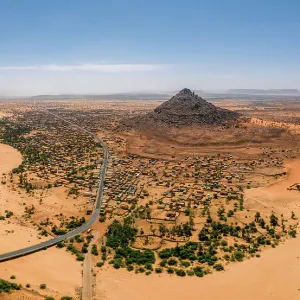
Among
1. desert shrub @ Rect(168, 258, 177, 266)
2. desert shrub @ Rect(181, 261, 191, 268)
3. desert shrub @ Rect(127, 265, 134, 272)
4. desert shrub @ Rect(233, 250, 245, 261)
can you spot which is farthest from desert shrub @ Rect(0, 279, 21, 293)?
desert shrub @ Rect(233, 250, 245, 261)

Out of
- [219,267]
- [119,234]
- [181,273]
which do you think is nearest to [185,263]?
[181,273]

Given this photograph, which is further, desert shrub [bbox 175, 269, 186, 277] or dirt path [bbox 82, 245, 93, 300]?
desert shrub [bbox 175, 269, 186, 277]

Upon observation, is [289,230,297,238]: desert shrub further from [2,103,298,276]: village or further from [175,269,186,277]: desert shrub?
[175,269,186,277]: desert shrub

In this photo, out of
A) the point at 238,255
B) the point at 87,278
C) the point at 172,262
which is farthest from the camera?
the point at 238,255

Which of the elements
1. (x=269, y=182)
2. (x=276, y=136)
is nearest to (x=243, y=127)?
(x=276, y=136)

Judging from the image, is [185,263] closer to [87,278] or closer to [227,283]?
[227,283]

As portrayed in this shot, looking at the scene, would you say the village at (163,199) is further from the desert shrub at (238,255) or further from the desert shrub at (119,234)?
the desert shrub at (119,234)

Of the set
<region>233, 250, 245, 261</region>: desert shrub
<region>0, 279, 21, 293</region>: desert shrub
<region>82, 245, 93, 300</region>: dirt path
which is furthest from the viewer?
<region>233, 250, 245, 261</region>: desert shrub
